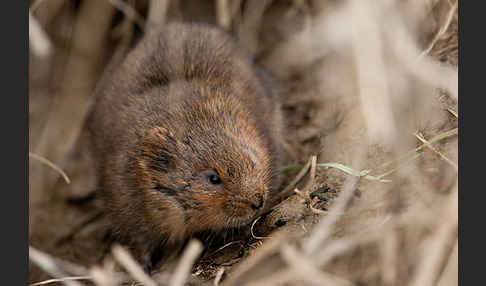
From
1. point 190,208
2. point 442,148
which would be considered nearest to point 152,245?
point 190,208

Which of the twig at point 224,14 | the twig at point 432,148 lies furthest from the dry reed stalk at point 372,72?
the twig at point 224,14

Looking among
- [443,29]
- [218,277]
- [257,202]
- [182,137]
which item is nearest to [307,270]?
[218,277]

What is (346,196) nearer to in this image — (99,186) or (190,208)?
(190,208)

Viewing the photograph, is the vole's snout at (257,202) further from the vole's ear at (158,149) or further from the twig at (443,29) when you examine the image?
the twig at (443,29)

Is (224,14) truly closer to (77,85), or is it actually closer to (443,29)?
(77,85)

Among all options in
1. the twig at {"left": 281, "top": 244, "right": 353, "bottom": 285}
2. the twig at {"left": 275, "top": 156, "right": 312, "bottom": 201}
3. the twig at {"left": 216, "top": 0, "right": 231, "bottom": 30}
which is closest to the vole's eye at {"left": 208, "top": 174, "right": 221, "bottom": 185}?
the twig at {"left": 275, "top": 156, "right": 312, "bottom": 201}
